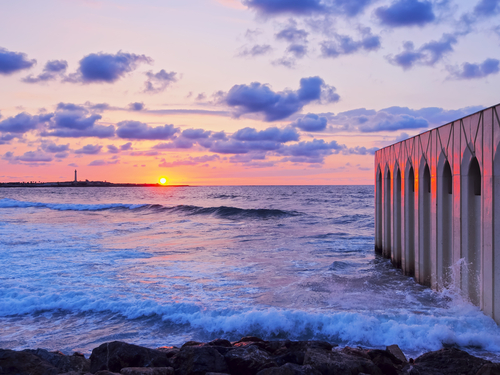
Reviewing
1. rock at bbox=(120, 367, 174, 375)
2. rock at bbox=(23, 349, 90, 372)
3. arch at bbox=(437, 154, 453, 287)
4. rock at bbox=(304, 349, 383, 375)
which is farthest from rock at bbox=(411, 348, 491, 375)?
rock at bbox=(23, 349, 90, 372)

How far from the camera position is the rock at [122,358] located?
5.79m

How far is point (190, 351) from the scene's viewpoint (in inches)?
231

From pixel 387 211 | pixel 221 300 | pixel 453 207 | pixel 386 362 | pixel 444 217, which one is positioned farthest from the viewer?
pixel 387 211

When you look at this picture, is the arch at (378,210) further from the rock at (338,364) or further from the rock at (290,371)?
the rock at (290,371)

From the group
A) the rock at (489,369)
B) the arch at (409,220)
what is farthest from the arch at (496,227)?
the arch at (409,220)

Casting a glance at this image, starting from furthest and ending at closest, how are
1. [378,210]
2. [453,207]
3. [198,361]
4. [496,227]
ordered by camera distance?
1. [378,210]
2. [453,207]
3. [496,227]
4. [198,361]

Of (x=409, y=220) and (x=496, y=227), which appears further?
(x=409, y=220)

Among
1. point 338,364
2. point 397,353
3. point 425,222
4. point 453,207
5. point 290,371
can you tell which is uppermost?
point 453,207

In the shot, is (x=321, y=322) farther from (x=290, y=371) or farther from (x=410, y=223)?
(x=410, y=223)

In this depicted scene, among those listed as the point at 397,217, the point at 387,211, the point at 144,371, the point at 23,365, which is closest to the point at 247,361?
the point at 144,371

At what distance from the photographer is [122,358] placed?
583 cm

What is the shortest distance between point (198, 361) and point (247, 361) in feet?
2.45

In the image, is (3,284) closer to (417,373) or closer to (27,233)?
(417,373)

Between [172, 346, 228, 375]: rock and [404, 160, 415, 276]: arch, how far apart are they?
8.66 meters
